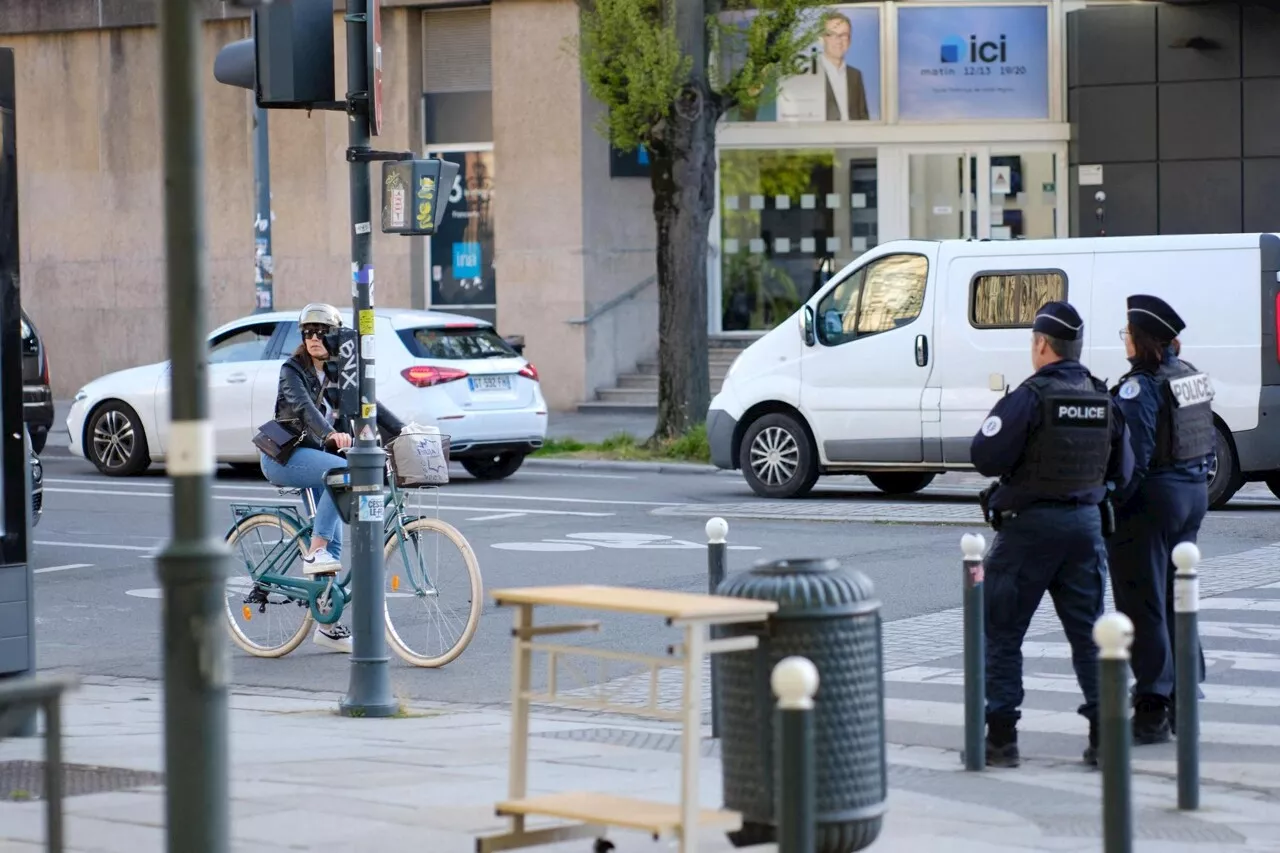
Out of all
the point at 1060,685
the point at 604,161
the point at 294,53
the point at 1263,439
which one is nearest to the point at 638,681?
the point at 1060,685

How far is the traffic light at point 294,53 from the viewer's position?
8797 mm

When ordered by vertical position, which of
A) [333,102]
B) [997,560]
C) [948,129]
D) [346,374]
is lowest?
[997,560]

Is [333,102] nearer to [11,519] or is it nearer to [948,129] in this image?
[11,519]

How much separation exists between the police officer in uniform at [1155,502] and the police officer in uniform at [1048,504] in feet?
1.19

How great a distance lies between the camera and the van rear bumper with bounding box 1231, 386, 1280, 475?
1617 centimetres

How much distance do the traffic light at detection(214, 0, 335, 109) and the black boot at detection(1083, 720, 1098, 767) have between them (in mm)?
4106

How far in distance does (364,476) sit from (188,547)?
447cm

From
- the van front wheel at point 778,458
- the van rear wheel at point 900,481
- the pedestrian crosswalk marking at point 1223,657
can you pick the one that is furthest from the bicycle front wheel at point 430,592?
the van rear wheel at point 900,481

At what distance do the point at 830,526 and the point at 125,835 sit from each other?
32.3ft

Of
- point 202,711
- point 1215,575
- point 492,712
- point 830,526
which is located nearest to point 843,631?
point 202,711

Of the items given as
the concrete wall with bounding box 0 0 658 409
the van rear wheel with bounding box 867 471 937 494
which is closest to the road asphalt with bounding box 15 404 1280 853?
the van rear wheel with bounding box 867 471 937 494

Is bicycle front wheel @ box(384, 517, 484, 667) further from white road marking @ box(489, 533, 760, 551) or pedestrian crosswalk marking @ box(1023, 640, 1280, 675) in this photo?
white road marking @ box(489, 533, 760, 551)

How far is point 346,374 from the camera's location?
954 centimetres

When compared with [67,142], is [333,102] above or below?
below
